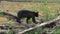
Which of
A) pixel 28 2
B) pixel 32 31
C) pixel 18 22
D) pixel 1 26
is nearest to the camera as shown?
pixel 32 31

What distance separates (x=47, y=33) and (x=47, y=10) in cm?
201

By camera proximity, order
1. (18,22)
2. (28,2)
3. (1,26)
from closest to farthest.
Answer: (1,26), (18,22), (28,2)

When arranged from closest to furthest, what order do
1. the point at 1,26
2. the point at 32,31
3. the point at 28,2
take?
the point at 32,31 < the point at 1,26 < the point at 28,2

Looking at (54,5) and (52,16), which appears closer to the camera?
(52,16)

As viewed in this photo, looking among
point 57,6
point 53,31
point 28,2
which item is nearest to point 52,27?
point 53,31

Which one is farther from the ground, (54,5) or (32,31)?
(32,31)

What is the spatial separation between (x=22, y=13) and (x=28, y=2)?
7656 mm

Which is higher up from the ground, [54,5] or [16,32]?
[16,32]

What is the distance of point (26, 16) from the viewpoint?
1233 cm

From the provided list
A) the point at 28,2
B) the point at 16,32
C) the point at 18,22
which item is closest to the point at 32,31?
the point at 16,32

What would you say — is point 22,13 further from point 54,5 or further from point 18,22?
point 54,5

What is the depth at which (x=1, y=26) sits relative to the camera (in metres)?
10.2

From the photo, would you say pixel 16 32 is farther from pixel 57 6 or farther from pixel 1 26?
pixel 57 6

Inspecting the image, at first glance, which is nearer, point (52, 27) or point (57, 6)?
point (52, 27)
